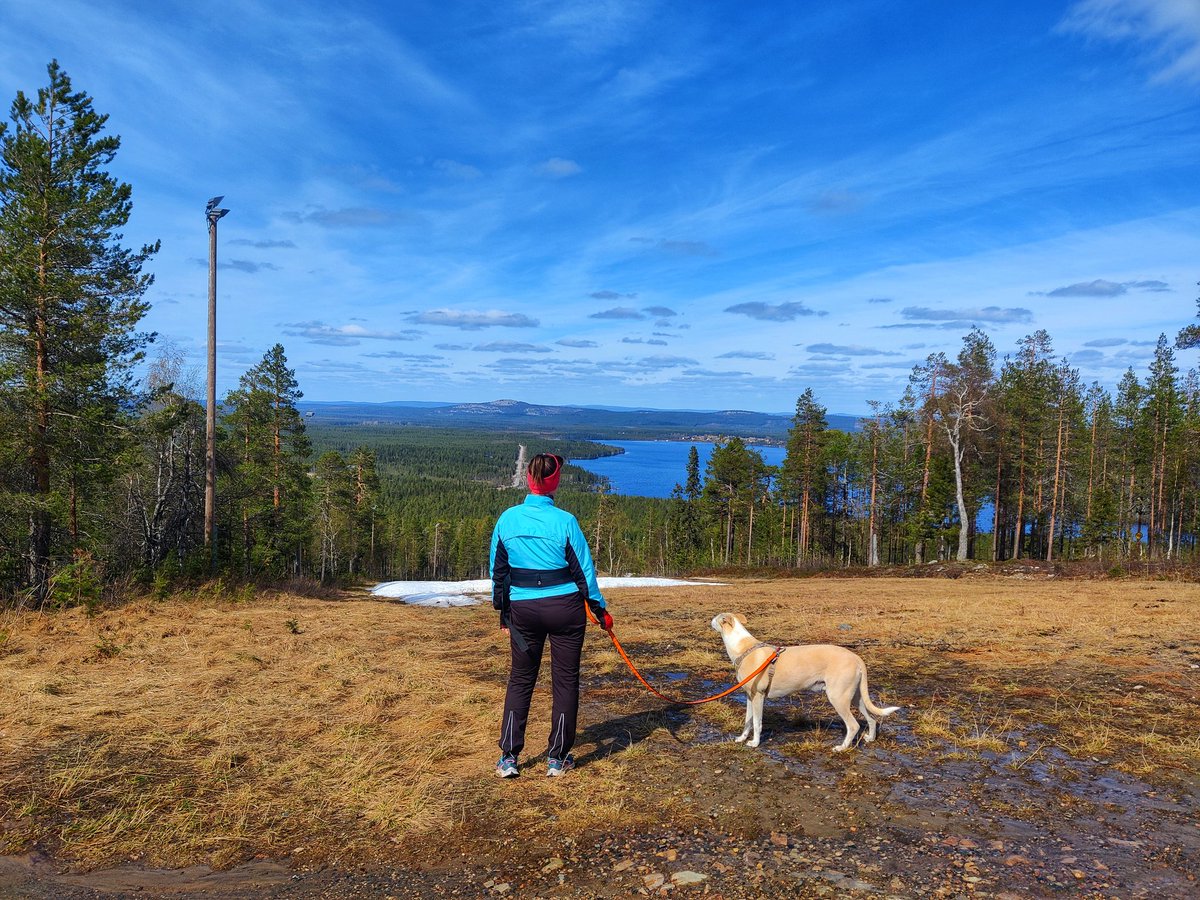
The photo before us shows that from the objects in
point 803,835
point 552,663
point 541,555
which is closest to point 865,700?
point 803,835

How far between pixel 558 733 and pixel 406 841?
49.0 inches

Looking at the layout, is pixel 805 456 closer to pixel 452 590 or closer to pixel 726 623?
pixel 452 590

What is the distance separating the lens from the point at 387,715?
19.4 ft

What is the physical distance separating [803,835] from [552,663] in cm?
188

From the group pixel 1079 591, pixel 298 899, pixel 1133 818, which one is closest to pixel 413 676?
pixel 298 899

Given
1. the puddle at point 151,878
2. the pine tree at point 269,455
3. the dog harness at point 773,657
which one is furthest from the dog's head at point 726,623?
the pine tree at point 269,455

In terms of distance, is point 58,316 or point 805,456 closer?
point 58,316

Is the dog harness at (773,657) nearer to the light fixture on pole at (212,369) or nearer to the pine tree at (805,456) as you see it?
the light fixture on pole at (212,369)

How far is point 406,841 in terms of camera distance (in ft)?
12.5

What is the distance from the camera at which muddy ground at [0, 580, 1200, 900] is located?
3.29 meters

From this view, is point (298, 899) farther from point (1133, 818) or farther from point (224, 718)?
point (1133, 818)

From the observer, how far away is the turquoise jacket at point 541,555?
4520 mm

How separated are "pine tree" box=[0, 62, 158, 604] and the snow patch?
7.88 meters

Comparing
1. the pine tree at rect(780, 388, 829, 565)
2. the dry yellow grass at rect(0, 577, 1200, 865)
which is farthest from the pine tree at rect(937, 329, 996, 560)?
the dry yellow grass at rect(0, 577, 1200, 865)
